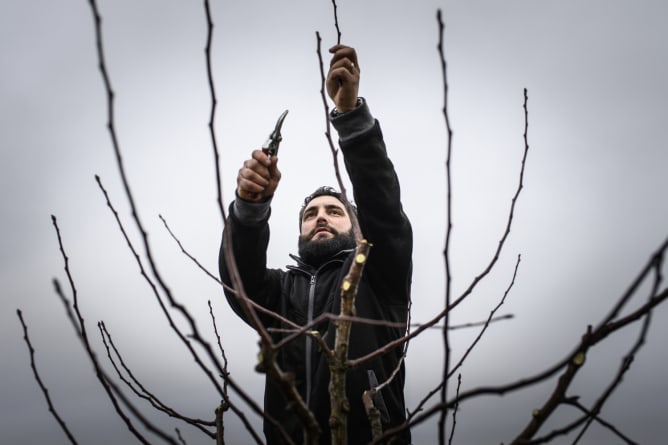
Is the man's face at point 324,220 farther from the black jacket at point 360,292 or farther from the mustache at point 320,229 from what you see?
the black jacket at point 360,292

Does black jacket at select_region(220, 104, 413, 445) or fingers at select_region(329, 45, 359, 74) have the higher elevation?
fingers at select_region(329, 45, 359, 74)

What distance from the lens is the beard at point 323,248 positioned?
2.60m

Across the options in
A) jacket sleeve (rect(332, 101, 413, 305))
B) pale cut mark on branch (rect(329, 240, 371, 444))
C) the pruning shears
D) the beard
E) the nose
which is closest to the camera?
pale cut mark on branch (rect(329, 240, 371, 444))

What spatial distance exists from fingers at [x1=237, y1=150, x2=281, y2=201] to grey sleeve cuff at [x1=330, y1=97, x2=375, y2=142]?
0.32m

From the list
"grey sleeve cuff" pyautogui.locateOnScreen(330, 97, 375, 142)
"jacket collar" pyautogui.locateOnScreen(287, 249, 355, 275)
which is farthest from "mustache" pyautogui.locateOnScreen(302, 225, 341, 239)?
"grey sleeve cuff" pyautogui.locateOnScreen(330, 97, 375, 142)

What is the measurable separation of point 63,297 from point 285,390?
1.44 feet

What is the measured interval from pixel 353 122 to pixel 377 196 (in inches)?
13.3

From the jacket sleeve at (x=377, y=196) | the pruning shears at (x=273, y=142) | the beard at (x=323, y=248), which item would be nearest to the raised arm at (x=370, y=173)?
the jacket sleeve at (x=377, y=196)

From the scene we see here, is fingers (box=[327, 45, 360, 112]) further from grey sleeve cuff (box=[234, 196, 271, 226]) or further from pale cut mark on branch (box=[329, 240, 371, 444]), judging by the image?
pale cut mark on branch (box=[329, 240, 371, 444])

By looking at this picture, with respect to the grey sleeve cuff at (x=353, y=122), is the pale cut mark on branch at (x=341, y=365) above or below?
below

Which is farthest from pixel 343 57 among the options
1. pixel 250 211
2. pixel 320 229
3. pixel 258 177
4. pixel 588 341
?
pixel 320 229

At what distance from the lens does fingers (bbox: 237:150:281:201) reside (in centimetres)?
150

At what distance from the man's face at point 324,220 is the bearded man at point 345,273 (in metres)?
0.43

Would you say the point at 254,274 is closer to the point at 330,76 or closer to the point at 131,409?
the point at 330,76
